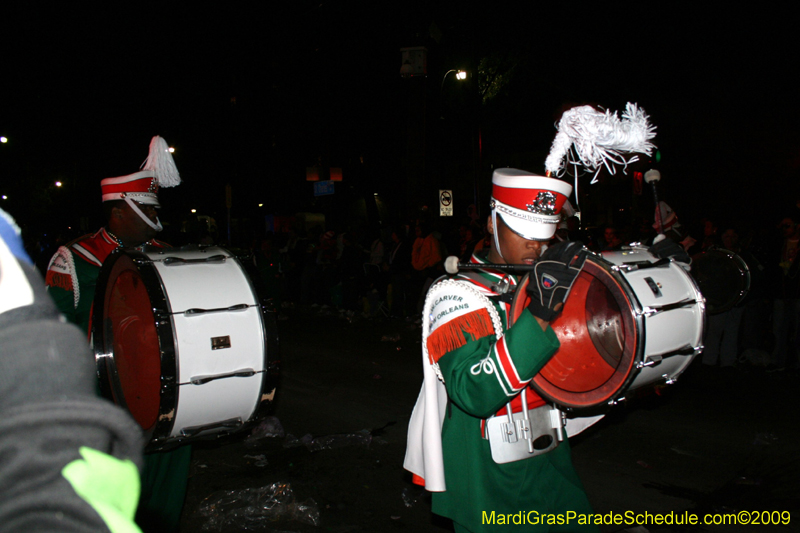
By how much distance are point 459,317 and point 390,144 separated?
77.6 ft

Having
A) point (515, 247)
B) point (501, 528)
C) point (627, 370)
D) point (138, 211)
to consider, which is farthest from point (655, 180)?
point (138, 211)

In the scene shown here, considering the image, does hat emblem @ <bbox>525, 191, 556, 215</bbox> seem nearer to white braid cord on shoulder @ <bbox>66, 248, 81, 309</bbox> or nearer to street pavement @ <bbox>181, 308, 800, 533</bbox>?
street pavement @ <bbox>181, 308, 800, 533</bbox>

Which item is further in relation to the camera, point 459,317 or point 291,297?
point 291,297

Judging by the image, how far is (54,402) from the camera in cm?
73

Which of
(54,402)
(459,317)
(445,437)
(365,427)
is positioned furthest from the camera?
(365,427)

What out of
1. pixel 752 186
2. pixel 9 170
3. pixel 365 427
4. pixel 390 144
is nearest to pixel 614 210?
pixel 752 186

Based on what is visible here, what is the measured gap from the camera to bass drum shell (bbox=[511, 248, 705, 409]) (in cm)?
191

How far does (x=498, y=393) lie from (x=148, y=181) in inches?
121

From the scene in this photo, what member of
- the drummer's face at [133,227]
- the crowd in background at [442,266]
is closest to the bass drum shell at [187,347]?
the crowd in background at [442,266]

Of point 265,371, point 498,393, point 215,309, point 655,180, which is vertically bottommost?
point 265,371

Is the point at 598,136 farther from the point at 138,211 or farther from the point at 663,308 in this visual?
the point at 138,211

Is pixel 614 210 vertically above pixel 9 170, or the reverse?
pixel 9 170

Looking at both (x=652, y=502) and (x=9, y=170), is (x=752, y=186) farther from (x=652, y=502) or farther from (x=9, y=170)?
(x=9, y=170)

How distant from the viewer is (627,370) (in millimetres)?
1893
